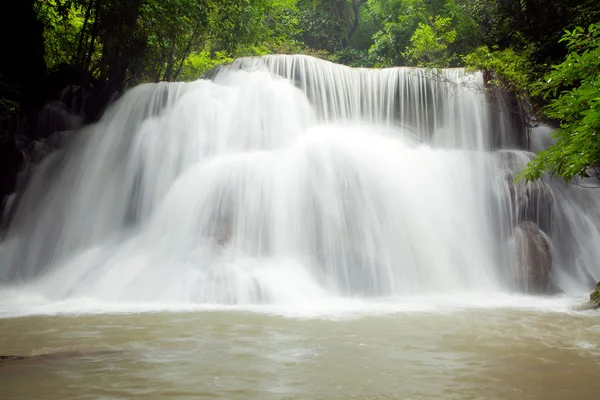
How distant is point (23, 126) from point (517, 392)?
47.6 ft

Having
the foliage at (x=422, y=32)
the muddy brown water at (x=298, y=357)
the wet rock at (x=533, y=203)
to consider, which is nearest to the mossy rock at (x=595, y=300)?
the muddy brown water at (x=298, y=357)

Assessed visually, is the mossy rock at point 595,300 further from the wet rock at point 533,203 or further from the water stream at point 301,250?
the wet rock at point 533,203

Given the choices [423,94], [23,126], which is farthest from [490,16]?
[23,126]

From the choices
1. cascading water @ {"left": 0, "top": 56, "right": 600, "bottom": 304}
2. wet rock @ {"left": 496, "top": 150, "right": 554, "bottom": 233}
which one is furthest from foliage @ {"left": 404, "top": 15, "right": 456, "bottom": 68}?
wet rock @ {"left": 496, "top": 150, "right": 554, "bottom": 233}

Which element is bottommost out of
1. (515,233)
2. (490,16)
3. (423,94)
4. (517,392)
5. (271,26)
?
(517,392)

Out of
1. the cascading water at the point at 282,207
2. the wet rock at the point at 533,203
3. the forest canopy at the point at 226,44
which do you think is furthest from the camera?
the wet rock at the point at 533,203

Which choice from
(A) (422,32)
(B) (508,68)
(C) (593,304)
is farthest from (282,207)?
(A) (422,32)

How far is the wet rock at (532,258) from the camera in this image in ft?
28.0

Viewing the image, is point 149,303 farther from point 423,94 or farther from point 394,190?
point 423,94

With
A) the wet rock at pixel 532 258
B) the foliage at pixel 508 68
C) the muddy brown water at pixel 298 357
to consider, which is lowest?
the muddy brown water at pixel 298 357

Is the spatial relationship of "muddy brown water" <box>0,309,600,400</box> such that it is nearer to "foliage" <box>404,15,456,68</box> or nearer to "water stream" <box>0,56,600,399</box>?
"water stream" <box>0,56,600,399</box>

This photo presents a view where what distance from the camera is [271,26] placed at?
2738cm

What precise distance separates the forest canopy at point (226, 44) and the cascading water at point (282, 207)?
180cm

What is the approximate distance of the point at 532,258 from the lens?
8.80 meters
